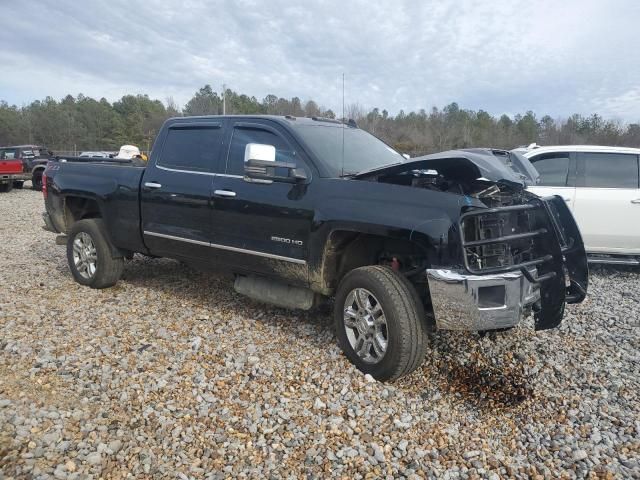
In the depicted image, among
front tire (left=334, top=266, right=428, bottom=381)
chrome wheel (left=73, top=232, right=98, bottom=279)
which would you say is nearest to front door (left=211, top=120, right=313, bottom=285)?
front tire (left=334, top=266, right=428, bottom=381)

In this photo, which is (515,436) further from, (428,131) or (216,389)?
(428,131)

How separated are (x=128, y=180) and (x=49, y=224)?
1.70 metres

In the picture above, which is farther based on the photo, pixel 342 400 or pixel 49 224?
pixel 49 224

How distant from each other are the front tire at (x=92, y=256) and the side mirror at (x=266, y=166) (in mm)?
2515

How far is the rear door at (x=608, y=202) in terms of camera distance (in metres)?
6.62

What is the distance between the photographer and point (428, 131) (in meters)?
38.4

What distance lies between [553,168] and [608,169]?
2.31ft

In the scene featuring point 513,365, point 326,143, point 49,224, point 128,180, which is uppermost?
point 326,143

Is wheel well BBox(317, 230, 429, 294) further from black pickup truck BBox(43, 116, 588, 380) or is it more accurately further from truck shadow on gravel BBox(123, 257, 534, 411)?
truck shadow on gravel BBox(123, 257, 534, 411)

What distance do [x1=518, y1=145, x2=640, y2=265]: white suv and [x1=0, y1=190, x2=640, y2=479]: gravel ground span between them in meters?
1.84

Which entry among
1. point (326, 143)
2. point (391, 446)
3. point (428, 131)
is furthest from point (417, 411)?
point (428, 131)

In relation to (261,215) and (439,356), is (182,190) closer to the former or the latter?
(261,215)

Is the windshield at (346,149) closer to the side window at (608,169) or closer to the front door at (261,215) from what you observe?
the front door at (261,215)

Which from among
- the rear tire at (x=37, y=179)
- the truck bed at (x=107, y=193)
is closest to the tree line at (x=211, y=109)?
the rear tire at (x=37, y=179)
